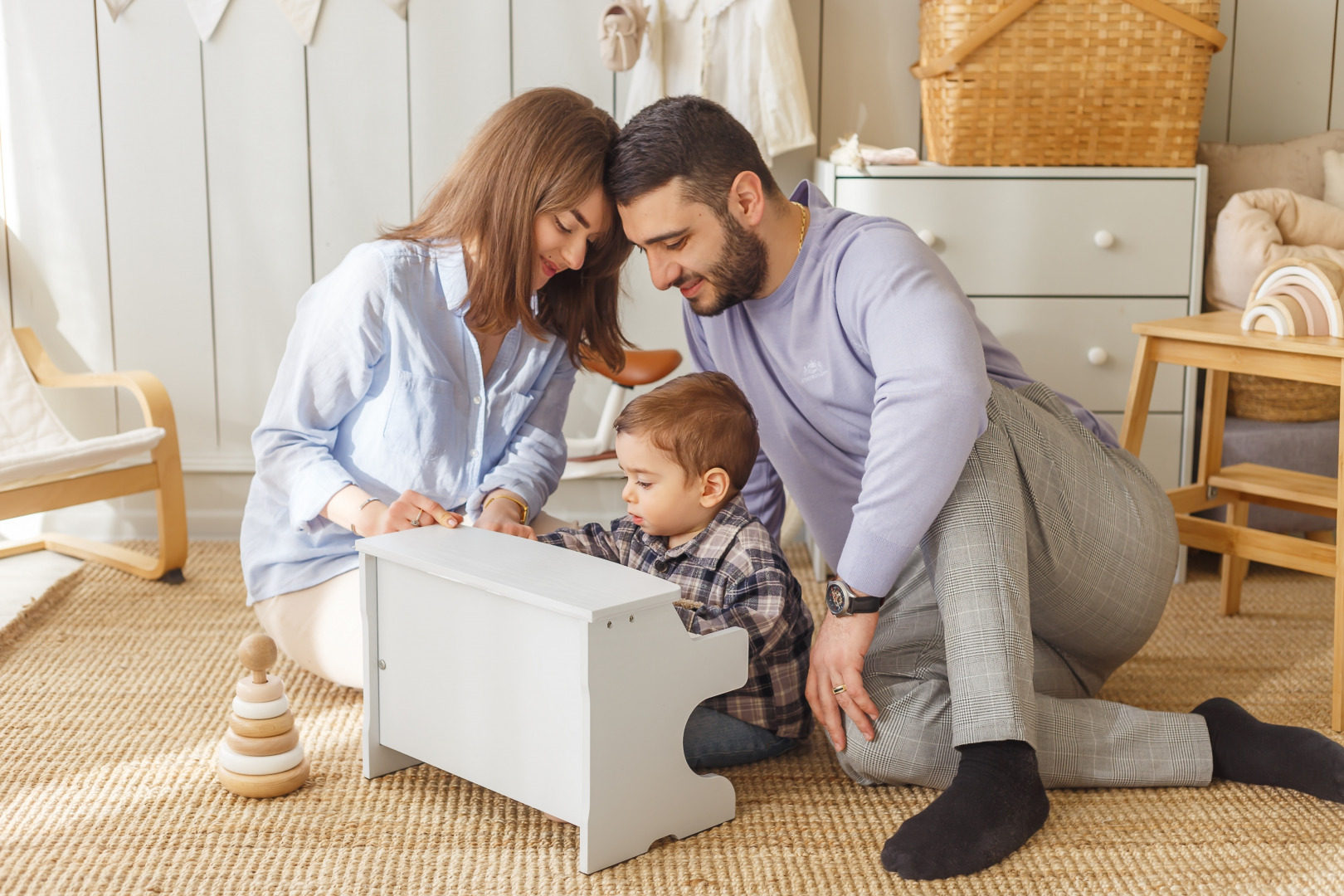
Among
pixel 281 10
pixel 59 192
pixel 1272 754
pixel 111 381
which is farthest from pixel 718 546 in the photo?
pixel 59 192

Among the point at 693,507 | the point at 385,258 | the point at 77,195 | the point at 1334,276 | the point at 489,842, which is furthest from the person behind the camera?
the point at 77,195

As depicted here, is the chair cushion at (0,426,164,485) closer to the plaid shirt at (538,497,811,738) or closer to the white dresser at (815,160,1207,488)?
the plaid shirt at (538,497,811,738)

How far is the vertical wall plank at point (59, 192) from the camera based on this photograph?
242cm

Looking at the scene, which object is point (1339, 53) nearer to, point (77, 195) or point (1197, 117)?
point (1197, 117)

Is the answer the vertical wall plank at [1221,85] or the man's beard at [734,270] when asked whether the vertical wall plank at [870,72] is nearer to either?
the vertical wall plank at [1221,85]

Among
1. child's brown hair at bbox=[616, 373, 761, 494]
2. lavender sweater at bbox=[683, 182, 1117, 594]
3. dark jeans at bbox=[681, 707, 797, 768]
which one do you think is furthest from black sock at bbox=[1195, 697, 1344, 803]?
child's brown hair at bbox=[616, 373, 761, 494]

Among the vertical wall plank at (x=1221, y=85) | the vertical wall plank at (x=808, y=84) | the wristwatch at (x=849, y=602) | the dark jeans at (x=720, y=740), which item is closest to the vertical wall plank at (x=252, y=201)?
the vertical wall plank at (x=808, y=84)

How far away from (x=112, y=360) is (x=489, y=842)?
1762mm

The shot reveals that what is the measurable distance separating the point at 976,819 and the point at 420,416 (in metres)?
0.88

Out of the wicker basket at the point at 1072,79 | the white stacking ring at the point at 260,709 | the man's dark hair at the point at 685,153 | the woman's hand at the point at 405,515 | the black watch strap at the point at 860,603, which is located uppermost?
the wicker basket at the point at 1072,79

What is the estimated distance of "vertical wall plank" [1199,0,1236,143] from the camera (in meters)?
2.56

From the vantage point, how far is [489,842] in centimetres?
127

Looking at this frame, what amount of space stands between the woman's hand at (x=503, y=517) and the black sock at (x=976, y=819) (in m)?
0.61

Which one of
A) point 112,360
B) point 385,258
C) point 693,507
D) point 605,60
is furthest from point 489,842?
point 112,360
